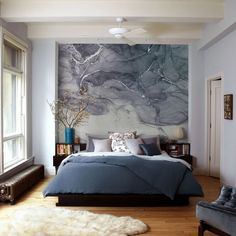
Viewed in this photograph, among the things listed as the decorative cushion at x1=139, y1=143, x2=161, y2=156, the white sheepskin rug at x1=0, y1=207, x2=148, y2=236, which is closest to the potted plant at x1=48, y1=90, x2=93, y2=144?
the decorative cushion at x1=139, y1=143, x2=161, y2=156

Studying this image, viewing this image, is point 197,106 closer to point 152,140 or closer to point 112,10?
point 152,140

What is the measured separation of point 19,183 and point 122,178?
1696 mm

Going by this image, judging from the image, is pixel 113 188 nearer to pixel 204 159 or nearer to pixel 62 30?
pixel 204 159

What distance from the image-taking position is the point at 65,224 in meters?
3.36

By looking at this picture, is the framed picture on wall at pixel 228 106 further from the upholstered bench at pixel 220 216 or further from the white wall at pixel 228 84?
the upholstered bench at pixel 220 216

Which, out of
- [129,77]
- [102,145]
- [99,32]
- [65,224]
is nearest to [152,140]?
[102,145]

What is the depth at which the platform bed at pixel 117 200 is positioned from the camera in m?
4.16

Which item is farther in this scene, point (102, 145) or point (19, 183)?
point (102, 145)

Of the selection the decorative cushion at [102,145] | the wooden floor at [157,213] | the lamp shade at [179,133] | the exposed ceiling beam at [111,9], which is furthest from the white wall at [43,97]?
the lamp shade at [179,133]

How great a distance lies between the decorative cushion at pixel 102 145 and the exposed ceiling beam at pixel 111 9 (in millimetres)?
2378

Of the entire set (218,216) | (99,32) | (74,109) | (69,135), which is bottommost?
(218,216)

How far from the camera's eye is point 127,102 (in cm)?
637

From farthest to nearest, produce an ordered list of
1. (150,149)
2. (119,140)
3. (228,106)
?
(119,140) < (150,149) < (228,106)

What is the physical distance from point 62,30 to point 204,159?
160 inches
